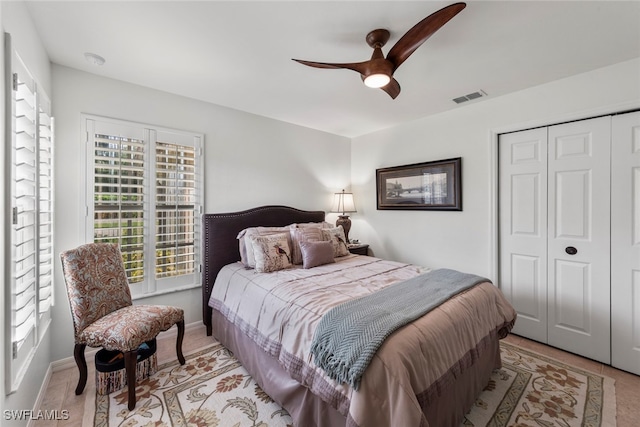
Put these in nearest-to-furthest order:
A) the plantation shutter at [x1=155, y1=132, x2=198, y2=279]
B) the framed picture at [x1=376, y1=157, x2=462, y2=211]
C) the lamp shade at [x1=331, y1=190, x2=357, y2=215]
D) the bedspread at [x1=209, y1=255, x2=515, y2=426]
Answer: the bedspread at [x1=209, y1=255, x2=515, y2=426] < the plantation shutter at [x1=155, y1=132, x2=198, y2=279] < the framed picture at [x1=376, y1=157, x2=462, y2=211] < the lamp shade at [x1=331, y1=190, x2=357, y2=215]

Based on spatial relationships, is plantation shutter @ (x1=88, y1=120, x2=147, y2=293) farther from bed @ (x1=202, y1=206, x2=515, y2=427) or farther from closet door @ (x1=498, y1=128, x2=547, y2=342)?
closet door @ (x1=498, y1=128, x2=547, y2=342)

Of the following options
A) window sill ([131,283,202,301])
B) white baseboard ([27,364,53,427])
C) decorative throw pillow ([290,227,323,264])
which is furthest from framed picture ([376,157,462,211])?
white baseboard ([27,364,53,427])

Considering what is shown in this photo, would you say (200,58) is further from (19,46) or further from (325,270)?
(325,270)

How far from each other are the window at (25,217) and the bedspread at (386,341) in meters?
1.27

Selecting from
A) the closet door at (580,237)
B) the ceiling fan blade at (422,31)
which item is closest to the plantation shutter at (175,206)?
the ceiling fan blade at (422,31)

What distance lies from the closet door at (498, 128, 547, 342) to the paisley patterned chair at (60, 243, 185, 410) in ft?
11.2

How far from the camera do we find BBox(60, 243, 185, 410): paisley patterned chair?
1.89 meters

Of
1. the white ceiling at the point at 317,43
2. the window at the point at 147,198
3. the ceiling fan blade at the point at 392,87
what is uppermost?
the white ceiling at the point at 317,43

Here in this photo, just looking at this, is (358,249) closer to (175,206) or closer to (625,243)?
(175,206)

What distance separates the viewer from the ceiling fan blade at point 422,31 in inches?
56.1

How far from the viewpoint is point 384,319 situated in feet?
4.91

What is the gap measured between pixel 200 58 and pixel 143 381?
2.66 metres

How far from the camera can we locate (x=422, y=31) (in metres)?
1.59

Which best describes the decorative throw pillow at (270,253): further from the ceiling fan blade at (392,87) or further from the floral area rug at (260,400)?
the ceiling fan blade at (392,87)
